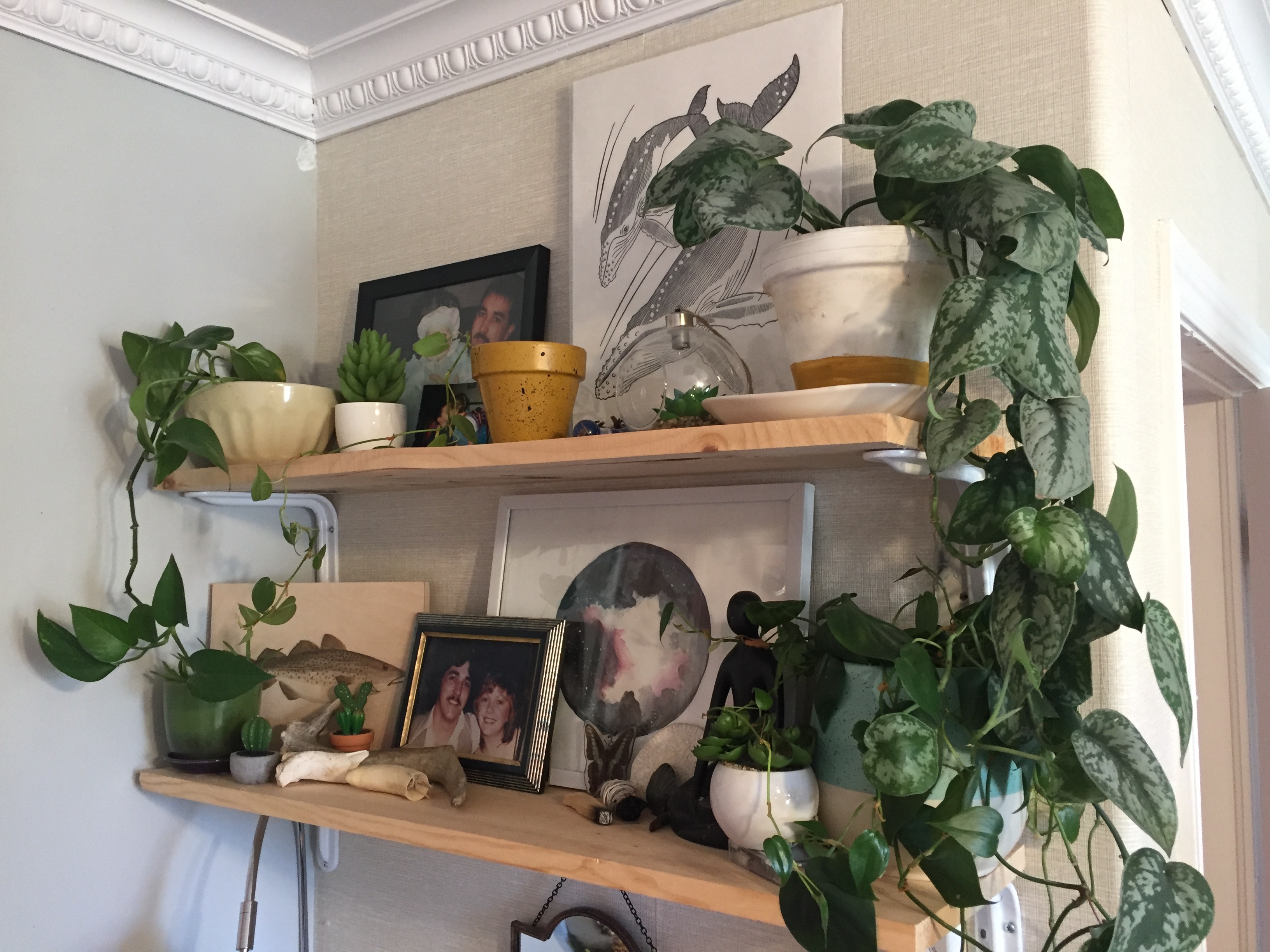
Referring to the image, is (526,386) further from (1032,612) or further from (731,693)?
(1032,612)

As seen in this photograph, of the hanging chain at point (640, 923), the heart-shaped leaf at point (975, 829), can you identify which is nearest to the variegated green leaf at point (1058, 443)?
the heart-shaped leaf at point (975, 829)

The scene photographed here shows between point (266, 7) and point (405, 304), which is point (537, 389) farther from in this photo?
point (266, 7)

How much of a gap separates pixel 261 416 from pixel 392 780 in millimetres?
493

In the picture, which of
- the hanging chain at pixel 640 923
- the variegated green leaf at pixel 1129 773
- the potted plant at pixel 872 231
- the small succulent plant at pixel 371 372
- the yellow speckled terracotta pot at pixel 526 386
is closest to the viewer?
the variegated green leaf at pixel 1129 773

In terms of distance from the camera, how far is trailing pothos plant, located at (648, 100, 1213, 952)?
684 millimetres

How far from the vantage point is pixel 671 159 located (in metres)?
1.20

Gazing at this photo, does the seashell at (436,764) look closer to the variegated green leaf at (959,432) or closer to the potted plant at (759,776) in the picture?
the potted plant at (759,776)

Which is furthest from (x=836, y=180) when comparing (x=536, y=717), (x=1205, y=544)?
(x=1205, y=544)

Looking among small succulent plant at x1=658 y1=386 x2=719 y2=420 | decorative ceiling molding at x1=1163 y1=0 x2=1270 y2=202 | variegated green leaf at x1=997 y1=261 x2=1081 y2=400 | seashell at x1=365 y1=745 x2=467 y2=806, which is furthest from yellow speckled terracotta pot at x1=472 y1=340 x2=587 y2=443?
decorative ceiling molding at x1=1163 y1=0 x2=1270 y2=202

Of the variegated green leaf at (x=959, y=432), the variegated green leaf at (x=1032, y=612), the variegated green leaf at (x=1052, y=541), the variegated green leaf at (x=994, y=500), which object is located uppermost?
the variegated green leaf at (x=959, y=432)

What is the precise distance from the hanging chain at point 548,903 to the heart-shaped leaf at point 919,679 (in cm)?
68

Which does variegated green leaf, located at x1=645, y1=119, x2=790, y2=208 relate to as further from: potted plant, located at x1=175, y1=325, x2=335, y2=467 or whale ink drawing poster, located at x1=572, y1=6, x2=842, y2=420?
potted plant, located at x1=175, y1=325, x2=335, y2=467

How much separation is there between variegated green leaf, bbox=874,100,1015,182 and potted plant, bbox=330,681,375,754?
0.95 metres

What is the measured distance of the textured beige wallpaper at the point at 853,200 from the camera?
0.95 m
